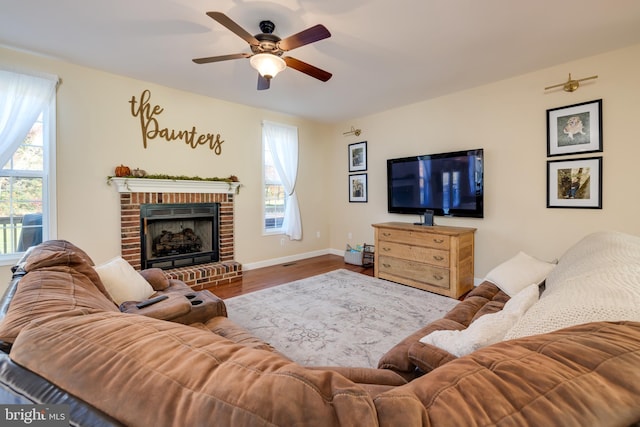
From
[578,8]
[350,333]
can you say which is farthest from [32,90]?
[578,8]

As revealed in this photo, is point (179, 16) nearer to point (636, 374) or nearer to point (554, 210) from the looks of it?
point (636, 374)

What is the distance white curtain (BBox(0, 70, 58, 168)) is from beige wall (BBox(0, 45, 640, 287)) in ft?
0.46

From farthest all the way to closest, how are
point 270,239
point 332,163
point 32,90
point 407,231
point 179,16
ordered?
point 332,163 < point 270,239 < point 407,231 < point 32,90 < point 179,16

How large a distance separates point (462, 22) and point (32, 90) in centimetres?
419

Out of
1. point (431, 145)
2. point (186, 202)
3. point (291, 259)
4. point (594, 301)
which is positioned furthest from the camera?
point (291, 259)

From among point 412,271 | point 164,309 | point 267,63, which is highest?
point 267,63

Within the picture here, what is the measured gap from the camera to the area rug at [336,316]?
2178 mm

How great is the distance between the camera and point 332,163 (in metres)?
5.65

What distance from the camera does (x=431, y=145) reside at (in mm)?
4133

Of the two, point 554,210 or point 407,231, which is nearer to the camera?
point 554,210

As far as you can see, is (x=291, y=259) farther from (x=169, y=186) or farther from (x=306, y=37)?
(x=306, y=37)

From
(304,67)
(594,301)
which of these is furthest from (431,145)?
(594,301)

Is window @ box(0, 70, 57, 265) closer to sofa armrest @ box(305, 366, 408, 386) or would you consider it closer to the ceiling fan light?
the ceiling fan light

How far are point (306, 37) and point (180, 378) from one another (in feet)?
7.07
